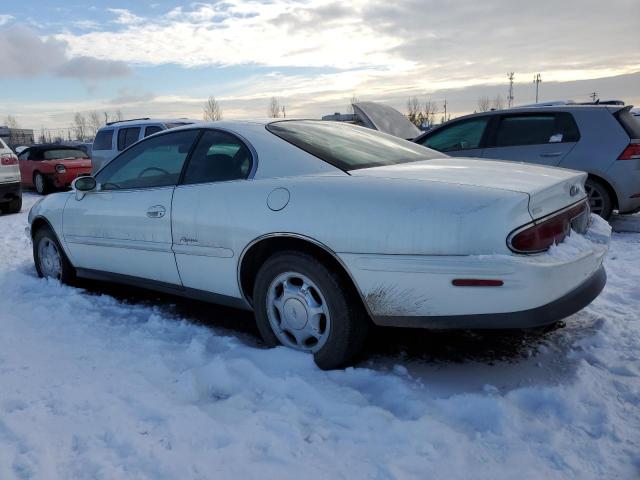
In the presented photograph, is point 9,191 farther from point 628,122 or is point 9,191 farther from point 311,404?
point 628,122

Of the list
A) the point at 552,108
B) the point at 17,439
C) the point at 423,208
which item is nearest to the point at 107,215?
the point at 17,439

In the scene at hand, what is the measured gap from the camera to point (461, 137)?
7.16 m

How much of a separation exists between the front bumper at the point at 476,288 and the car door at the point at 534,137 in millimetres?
4125

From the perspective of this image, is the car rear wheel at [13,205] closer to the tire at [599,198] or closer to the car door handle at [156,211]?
the car door handle at [156,211]

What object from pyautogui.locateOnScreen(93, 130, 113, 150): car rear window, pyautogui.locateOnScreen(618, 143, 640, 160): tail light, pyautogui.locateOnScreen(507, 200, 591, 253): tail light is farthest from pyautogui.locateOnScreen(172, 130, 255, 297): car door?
pyautogui.locateOnScreen(93, 130, 113, 150): car rear window

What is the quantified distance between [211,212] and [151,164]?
1040 millimetres

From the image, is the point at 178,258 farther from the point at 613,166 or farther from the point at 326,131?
the point at 613,166

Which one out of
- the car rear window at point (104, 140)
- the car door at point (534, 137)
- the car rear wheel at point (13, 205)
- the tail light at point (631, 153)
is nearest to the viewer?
the tail light at point (631, 153)

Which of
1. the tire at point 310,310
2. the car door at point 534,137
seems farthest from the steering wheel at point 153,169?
the car door at point 534,137

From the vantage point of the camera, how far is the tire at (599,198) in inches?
245

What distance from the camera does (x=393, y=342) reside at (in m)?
3.33

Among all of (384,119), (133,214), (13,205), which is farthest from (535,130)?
(13,205)

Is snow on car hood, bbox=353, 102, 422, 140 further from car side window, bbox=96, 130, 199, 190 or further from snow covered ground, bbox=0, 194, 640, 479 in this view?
snow covered ground, bbox=0, 194, 640, 479

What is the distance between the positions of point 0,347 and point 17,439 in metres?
1.24
